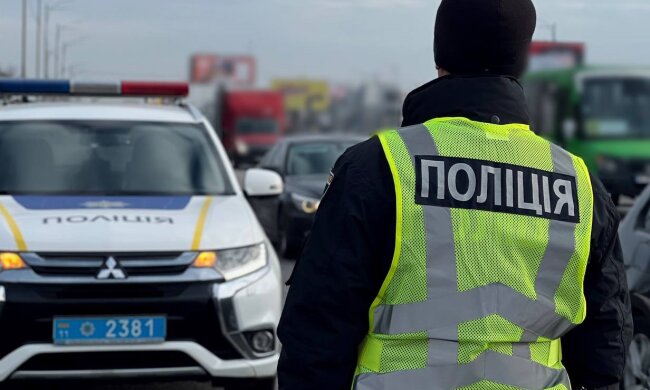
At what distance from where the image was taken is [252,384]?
530cm

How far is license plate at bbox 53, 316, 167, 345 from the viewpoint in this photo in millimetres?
4992

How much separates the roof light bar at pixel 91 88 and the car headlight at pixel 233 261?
72.3 inches

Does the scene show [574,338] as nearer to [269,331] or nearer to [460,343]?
[460,343]

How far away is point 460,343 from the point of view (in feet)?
6.87

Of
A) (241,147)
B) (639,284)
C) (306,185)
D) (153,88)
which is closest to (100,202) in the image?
(153,88)

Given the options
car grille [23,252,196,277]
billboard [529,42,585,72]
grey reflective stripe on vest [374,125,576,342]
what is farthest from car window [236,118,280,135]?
grey reflective stripe on vest [374,125,576,342]

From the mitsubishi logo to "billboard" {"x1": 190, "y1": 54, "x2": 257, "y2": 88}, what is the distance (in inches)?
815

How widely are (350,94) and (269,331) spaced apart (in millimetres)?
16550

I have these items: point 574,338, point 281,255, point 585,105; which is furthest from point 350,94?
point 574,338

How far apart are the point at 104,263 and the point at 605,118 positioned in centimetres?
1784

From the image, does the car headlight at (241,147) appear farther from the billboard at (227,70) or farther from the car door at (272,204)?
the car door at (272,204)

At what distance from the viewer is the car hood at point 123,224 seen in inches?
203

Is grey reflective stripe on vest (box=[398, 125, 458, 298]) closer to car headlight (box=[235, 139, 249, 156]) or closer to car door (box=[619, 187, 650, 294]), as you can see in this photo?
car door (box=[619, 187, 650, 294])

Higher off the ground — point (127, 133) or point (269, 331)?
point (127, 133)
